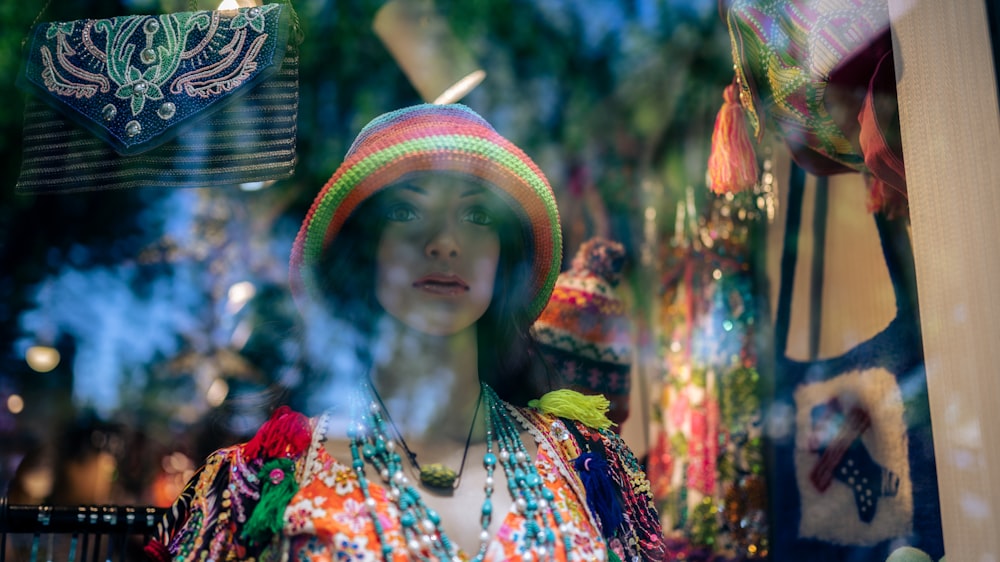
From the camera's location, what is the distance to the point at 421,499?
4.72ft

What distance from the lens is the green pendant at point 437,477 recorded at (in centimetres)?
147

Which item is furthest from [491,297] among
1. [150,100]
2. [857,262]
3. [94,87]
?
[857,262]

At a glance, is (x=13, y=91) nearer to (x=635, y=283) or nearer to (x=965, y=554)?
(x=965, y=554)

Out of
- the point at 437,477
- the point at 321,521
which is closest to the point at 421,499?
the point at 437,477

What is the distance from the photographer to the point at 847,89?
69.6 inches

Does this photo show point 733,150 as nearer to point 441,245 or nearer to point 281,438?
point 441,245

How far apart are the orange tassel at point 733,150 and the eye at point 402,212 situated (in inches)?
35.8

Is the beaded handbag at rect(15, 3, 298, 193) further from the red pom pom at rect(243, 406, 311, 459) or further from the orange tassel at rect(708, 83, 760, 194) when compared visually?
the orange tassel at rect(708, 83, 760, 194)

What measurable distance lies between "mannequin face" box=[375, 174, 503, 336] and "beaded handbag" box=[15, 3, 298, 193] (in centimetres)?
42

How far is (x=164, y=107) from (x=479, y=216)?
28.5 inches

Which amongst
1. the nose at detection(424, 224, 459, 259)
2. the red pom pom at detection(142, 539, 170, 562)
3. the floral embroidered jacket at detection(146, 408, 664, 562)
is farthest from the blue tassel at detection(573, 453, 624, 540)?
the red pom pom at detection(142, 539, 170, 562)

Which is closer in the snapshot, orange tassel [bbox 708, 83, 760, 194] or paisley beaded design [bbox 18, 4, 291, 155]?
paisley beaded design [bbox 18, 4, 291, 155]

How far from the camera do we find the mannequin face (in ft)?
5.02

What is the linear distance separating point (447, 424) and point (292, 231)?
1.07 metres
